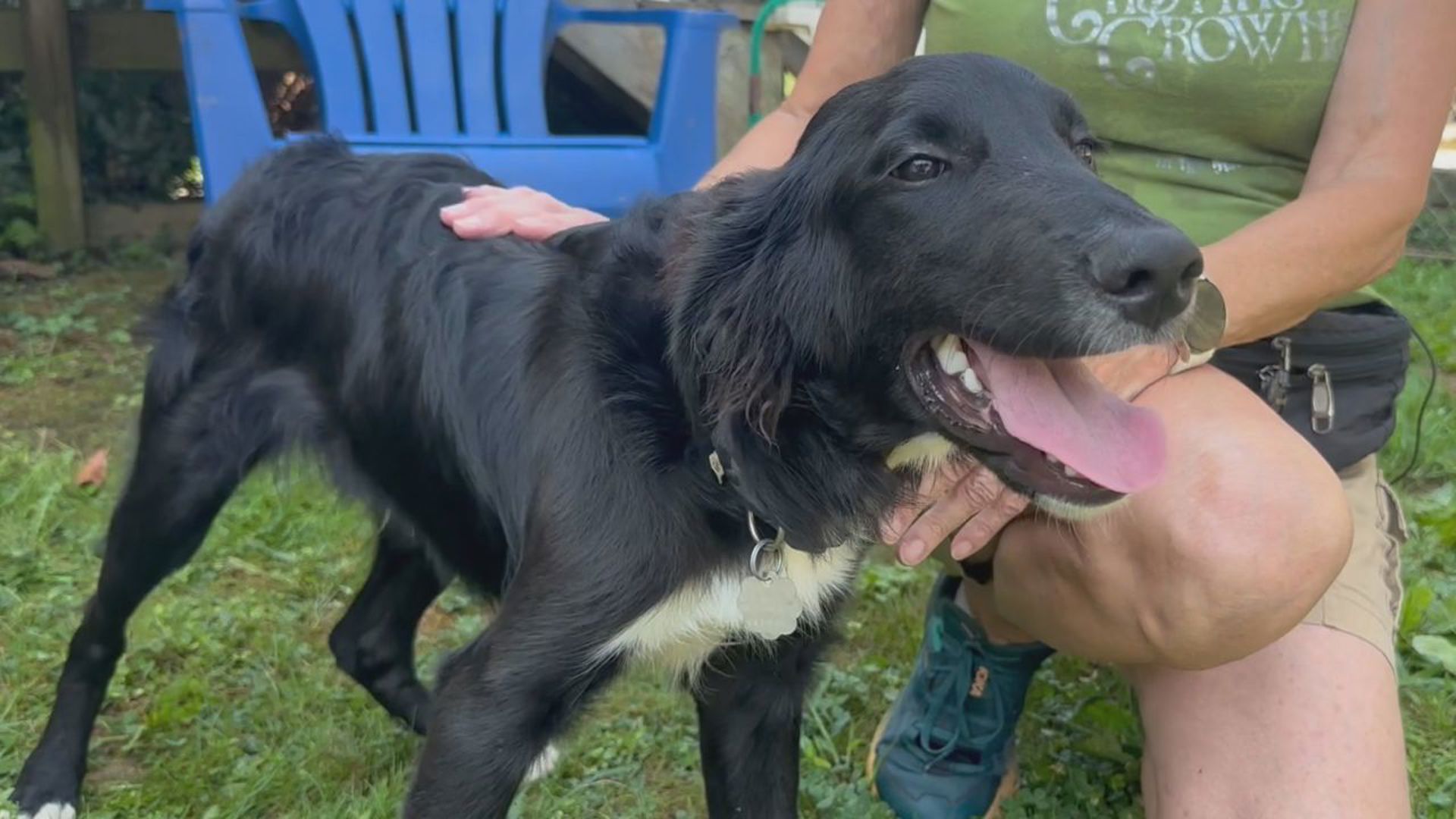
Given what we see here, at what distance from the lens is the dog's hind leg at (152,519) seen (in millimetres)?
2363

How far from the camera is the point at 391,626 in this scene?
2.71 metres

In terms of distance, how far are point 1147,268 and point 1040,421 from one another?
0.88 ft

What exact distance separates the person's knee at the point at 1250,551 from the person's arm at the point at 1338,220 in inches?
7.8

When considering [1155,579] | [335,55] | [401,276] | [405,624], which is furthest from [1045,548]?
[335,55]

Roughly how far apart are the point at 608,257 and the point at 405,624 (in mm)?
1073

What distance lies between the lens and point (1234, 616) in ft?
6.32

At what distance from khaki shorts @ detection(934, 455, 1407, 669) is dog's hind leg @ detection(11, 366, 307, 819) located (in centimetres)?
118

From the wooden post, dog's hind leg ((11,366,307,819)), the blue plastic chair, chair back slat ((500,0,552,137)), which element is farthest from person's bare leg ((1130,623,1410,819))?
the wooden post

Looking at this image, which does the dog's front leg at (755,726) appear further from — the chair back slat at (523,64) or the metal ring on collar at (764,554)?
the chair back slat at (523,64)

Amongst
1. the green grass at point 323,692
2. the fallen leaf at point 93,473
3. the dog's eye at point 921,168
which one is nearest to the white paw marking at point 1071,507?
the dog's eye at point 921,168

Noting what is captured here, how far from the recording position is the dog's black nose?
146 centimetres

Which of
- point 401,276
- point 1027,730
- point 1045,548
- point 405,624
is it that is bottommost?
point 1027,730

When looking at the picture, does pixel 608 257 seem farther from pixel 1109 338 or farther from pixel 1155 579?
pixel 1155 579

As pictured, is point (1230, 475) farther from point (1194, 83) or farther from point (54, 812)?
point (54, 812)
